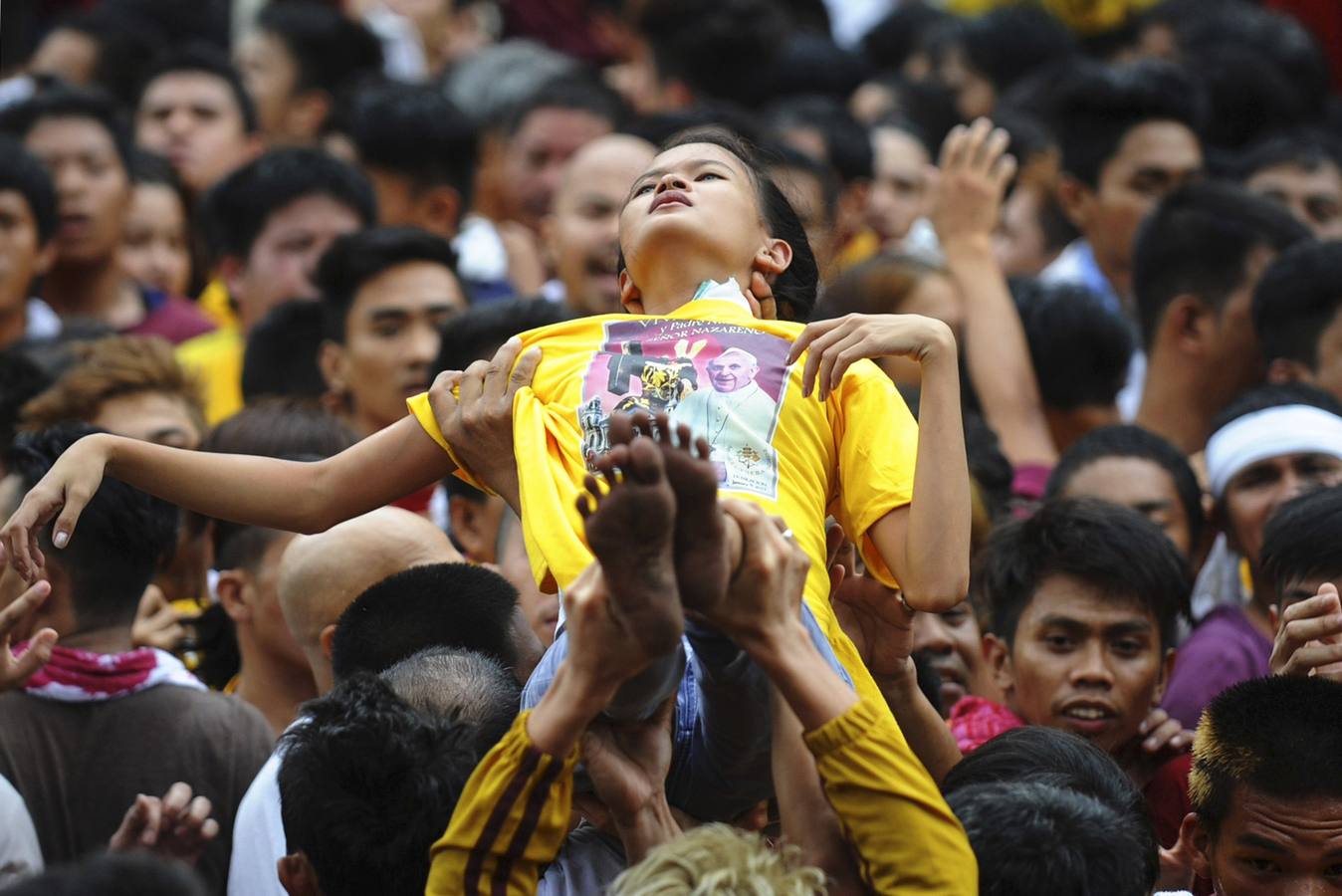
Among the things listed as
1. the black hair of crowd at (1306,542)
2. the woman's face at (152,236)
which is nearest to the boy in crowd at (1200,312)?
the black hair of crowd at (1306,542)

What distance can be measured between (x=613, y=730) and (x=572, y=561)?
0.34m

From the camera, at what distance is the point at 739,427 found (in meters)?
3.81

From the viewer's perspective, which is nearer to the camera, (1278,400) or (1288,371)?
(1278,400)

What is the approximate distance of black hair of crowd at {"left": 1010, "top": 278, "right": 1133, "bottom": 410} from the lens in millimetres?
6875

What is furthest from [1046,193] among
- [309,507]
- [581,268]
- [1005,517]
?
[309,507]

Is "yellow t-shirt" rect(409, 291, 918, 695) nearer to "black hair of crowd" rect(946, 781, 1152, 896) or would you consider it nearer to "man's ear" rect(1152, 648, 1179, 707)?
"black hair of crowd" rect(946, 781, 1152, 896)

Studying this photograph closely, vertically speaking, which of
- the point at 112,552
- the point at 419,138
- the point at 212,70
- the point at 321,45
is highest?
the point at 321,45

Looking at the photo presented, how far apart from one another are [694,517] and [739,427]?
0.74 meters

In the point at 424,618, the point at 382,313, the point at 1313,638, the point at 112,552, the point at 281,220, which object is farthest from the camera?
the point at 281,220

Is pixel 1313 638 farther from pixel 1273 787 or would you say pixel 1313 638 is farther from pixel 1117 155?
pixel 1117 155

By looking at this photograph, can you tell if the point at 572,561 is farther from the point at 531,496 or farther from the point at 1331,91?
the point at 1331,91

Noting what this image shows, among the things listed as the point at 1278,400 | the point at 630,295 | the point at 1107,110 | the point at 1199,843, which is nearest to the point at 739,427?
the point at 630,295

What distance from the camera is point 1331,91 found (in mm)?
11797

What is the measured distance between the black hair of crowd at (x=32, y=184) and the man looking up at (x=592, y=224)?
2.00 m
